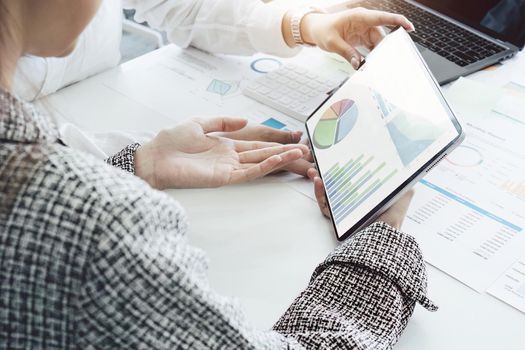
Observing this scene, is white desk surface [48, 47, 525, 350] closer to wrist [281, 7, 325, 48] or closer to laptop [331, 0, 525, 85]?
wrist [281, 7, 325, 48]

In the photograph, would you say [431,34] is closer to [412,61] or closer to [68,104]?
[412,61]

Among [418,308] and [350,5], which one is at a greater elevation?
[350,5]

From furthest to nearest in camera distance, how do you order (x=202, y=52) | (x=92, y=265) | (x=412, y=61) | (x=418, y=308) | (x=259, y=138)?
(x=202, y=52) → (x=259, y=138) → (x=412, y=61) → (x=418, y=308) → (x=92, y=265)

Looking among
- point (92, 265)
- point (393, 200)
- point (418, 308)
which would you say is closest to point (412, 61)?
point (393, 200)

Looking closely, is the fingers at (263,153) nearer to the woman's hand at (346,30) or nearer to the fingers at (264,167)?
the fingers at (264,167)

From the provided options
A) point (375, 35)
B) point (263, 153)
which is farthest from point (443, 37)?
point (263, 153)

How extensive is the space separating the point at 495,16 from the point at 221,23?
1.90ft

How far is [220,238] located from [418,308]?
0.27 m

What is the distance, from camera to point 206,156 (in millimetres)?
870

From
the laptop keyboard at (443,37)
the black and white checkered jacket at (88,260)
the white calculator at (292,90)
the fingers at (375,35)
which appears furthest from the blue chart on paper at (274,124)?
the black and white checkered jacket at (88,260)

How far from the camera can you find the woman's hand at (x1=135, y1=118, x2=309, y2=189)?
0.82 meters

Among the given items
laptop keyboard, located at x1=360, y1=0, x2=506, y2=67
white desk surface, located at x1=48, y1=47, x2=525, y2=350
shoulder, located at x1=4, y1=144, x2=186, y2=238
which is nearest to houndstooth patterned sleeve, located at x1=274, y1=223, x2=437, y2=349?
white desk surface, located at x1=48, y1=47, x2=525, y2=350

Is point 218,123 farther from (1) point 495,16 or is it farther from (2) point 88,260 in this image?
(1) point 495,16

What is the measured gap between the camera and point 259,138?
917 millimetres
